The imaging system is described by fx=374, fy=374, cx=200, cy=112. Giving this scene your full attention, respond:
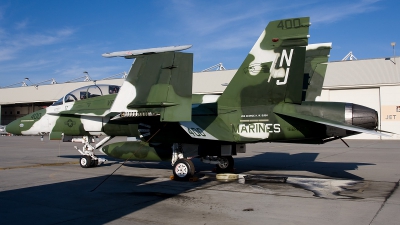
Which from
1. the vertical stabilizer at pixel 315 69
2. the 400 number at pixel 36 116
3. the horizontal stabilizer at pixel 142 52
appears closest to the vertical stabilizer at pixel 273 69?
the horizontal stabilizer at pixel 142 52

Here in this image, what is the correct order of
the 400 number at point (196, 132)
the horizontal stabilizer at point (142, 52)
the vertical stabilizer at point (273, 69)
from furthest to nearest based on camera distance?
the 400 number at point (196, 132) < the vertical stabilizer at point (273, 69) < the horizontal stabilizer at point (142, 52)

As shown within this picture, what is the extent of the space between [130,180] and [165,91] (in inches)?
118

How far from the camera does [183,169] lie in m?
10.7

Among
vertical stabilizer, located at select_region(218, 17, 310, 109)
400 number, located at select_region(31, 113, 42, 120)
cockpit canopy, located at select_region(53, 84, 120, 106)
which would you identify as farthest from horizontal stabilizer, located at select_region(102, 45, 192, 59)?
400 number, located at select_region(31, 113, 42, 120)

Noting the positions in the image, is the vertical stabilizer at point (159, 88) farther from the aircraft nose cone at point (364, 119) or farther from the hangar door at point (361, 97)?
the hangar door at point (361, 97)

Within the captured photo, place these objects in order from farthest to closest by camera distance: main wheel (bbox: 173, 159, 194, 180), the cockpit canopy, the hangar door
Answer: the hangar door, the cockpit canopy, main wheel (bbox: 173, 159, 194, 180)

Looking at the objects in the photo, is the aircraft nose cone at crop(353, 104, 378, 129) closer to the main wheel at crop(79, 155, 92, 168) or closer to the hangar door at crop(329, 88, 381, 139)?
the main wheel at crop(79, 155, 92, 168)

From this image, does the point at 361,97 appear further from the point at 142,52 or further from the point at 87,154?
the point at 142,52

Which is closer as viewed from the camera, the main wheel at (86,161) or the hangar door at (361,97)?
the main wheel at (86,161)

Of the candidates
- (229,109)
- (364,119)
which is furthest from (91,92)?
(364,119)

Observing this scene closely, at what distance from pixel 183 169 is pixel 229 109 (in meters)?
2.23

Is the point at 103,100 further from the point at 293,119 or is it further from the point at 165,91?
the point at 293,119

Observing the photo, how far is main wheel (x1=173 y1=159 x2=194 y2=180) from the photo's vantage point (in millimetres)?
10680

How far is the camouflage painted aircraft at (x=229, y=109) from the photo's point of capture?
9922mm
